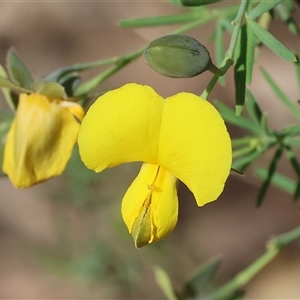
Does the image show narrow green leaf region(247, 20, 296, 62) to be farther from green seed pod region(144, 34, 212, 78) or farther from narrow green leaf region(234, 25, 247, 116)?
green seed pod region(144, 34, 212, 78)

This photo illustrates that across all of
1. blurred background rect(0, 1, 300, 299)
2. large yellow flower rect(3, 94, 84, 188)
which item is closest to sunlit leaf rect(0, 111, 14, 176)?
large yellow flower rect(3, 94, 84, 188)

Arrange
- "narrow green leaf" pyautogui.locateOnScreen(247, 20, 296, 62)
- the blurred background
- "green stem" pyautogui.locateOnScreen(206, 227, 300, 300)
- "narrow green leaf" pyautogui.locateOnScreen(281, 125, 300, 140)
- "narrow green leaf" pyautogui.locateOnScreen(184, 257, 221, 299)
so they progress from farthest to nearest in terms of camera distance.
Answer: the blurred background
"narrow green leaf" pyautogui.locateOnScreen(184, 257, 221, 299)
"green stem" pyautogui.locateOnScreen(206, 227, 300, 300)
"narrow green leaf" pyautogui.locateOnScreen(281, 125, 300, 140)
"narrow green leaf" pyautogui.locateOnScreen(247, 20, 296, 62)

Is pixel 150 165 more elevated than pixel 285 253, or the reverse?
pixel 150 165

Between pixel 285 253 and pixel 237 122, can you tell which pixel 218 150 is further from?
pixel 285 253

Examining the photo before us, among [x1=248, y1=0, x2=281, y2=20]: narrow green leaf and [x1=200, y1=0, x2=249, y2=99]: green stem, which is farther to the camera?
[x1=248, y1=0, x2=281, y2=20]: narrow green leaf

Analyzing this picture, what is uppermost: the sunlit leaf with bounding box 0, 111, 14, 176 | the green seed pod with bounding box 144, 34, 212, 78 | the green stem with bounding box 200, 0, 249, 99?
the green seed pod with bounding box 144, 34, 212, 78

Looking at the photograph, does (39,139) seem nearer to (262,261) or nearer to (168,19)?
(168,19)

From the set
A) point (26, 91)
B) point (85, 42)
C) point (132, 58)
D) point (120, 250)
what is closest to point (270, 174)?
point (132, 58)
